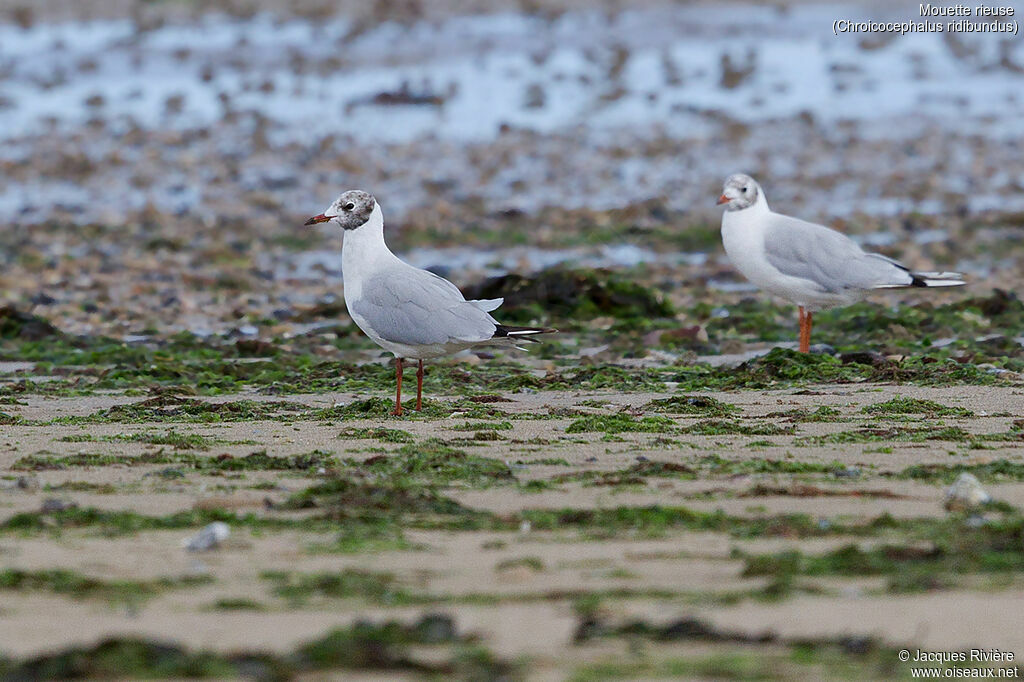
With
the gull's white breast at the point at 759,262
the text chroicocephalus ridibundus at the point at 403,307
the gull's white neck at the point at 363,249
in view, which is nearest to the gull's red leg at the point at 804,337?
the gull's white breast at the point at 759,262

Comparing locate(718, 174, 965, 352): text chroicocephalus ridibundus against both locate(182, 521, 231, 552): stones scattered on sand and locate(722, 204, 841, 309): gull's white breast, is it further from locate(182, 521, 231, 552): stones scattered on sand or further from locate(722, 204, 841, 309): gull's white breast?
locate(182, 521, 231, 552): stones scattered on sand

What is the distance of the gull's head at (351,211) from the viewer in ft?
24.7

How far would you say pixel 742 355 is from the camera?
882cm

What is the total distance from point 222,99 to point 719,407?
1687 cm

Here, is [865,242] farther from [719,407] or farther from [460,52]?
[460,52]

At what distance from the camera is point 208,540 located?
3801mm

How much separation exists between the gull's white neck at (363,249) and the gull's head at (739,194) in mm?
2936

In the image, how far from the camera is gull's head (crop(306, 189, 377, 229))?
7543mm

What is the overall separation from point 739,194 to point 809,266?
2.68 ft

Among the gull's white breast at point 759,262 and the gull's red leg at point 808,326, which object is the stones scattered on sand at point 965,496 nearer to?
the gull's red leg at point 808,326

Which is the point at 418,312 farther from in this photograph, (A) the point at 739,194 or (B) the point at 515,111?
(B) the point at 515,111

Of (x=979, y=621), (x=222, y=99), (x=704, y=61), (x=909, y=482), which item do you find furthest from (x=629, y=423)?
(x=704, y=61)

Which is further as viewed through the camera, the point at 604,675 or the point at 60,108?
the point at 60,108

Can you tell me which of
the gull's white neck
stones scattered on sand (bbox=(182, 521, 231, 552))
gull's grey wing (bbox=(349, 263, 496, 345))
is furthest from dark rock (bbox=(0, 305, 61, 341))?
stones scattered on sand (bbox=(182, 521, 231, 552))
